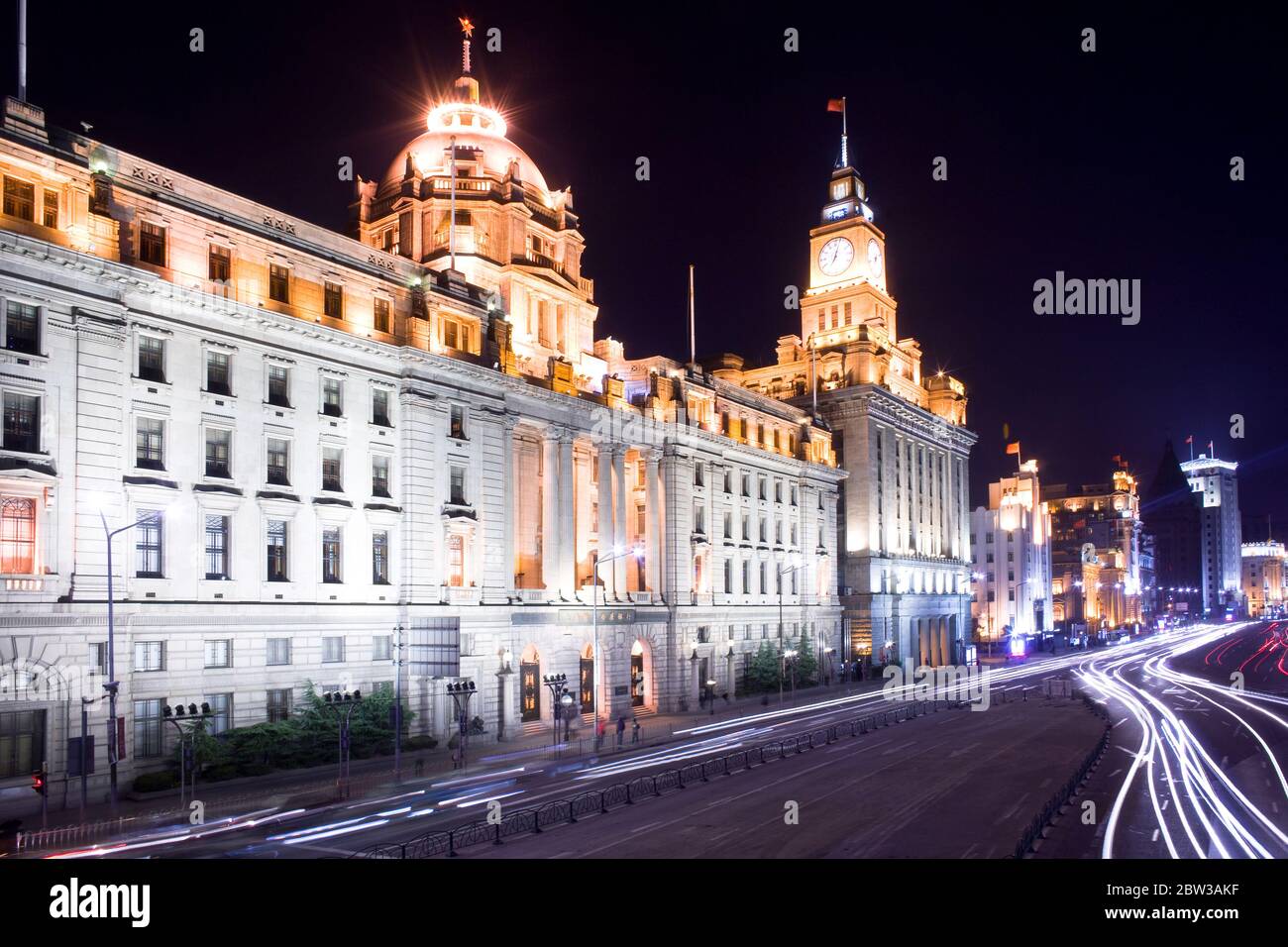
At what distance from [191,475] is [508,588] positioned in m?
19.8

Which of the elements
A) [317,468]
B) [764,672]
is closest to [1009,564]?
[764,672]

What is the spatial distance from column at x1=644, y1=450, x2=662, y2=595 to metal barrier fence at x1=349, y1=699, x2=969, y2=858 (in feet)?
62.1

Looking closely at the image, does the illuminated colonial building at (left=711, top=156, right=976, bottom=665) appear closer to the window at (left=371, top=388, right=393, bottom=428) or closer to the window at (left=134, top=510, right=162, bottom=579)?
the window at (left=371, top=388, right=393, bottom=428)

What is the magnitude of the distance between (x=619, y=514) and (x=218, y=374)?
102 feet

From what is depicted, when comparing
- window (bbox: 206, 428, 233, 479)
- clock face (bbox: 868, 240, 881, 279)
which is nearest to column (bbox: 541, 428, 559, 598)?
window (bbox: 206, 428, 233, 479)

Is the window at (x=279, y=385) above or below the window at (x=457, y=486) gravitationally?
above

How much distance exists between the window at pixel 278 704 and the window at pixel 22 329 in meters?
17.4

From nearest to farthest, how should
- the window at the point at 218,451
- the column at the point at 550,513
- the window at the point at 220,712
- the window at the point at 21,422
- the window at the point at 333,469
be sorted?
the window at the point at 21,422
the window at the point at 220,712
the window at the point at 218,451
the window at the point at 333,469
the column at the point at 550,513

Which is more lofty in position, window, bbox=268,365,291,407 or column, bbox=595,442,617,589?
window, bbox=268,365,291,407

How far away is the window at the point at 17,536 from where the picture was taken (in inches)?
1449

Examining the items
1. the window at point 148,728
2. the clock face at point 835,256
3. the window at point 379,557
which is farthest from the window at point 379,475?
the clock face at point 835,256

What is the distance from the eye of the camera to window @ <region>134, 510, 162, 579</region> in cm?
4122

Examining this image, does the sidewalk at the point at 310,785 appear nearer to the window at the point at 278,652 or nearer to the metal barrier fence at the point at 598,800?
the window at the point at 278,652
